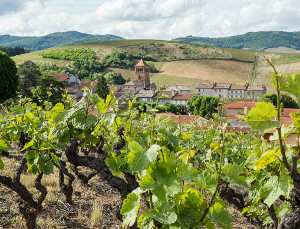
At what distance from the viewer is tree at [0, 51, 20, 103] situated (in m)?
31.7

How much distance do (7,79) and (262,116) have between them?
36178 millimetres

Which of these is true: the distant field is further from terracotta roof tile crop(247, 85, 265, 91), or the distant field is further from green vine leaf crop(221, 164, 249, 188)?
green vine leaf crop(221, 164, 249, 188)

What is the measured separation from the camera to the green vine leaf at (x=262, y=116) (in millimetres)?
1348

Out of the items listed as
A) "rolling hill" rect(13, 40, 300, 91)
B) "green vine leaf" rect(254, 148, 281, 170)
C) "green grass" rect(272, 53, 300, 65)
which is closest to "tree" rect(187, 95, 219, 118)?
"rolling hill" rect(13, 40, 300, 91)

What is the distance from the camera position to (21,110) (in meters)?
5.15

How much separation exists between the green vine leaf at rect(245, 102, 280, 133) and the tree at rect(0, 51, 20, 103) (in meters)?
33.6

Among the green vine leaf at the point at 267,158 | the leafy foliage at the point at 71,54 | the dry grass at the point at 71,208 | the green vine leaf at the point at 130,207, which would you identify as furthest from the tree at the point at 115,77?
the green vine leaf at the point at 267,158

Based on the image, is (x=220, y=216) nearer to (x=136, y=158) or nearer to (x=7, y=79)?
(x=136, y=158)

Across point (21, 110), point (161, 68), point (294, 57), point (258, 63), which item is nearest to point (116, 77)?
point (161, 68)

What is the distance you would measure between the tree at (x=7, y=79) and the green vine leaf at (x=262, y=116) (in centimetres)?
3359

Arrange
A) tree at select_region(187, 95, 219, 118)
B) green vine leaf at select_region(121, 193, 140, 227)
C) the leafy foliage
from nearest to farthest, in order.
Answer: green vine leaf at select_region(121, 193, 140, 227) < tree at select_region(187, 95, 219, 118) < the leafy foliage

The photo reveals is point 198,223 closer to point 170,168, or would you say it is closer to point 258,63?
point 170,168

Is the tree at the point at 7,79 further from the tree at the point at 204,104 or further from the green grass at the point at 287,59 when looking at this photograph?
the green grass at the point at 287,59

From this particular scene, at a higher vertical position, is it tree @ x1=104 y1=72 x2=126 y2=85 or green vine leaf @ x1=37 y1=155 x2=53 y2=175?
green vine leaf @ x1=37 y1=155 x2=53 y2=175
